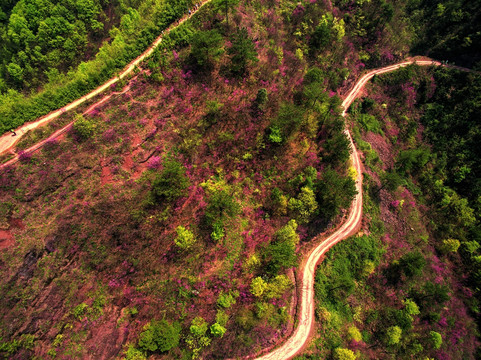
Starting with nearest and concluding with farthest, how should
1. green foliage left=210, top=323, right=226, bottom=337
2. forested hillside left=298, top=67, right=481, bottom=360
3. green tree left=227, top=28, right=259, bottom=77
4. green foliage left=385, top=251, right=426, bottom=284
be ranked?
green foliage left=210, top=323, right=226, bottom=337
forested hillside left=298, top=67, right=481, bottom=360
green tree left=227, top=28, right=259, bottom=77
green foliage left=385, top=251, right=426, bottom=284

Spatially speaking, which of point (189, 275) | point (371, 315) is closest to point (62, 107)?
point (189, 275)

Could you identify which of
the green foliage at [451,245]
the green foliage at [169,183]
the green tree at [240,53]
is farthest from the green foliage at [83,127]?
the green foliage at [451,245]

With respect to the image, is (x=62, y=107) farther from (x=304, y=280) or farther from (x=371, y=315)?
(x=371, y=315)

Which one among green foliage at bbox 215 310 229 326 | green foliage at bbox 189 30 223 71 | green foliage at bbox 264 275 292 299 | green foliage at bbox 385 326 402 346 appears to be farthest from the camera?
green foliage at bbox 385 326 402 346

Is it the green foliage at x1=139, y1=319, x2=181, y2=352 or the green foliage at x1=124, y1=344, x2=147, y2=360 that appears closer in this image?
the green foliage at x1=139, y1=319, x2=181, y2=352

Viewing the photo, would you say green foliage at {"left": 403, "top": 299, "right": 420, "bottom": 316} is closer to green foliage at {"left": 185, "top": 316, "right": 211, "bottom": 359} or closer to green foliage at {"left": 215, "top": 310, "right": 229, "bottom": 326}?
green foliage at {"left": 215, "top": 310, "right": 229, "bottom": 326}

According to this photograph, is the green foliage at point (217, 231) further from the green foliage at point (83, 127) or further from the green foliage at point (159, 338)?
the green foliage at point (83, 127)

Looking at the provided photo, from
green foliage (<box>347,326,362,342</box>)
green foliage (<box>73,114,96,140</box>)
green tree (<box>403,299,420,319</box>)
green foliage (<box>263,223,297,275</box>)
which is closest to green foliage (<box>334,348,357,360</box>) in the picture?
green foliage (<box>347,326,362,342</box>)
